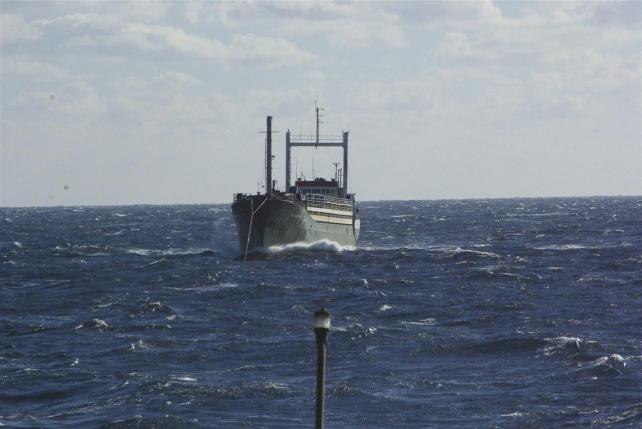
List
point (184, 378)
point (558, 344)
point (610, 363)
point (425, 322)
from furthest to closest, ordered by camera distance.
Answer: point (425, 322), point (558, 344), point (610, 363), point (184, 378)

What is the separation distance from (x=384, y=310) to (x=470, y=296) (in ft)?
24.2

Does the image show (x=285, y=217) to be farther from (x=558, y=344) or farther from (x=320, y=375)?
(x=320, y=375)

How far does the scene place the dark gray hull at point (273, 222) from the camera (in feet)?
261

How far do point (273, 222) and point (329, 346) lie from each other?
38.3 meters

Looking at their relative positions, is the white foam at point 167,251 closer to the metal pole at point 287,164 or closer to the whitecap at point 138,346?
the metal pole at point 287,164

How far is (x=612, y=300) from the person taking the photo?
55625 millimetres

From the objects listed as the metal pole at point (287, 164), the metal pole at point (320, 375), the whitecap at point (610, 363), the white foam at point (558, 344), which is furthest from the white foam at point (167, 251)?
the metal pole at point (320, 375)

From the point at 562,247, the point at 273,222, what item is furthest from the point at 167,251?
the point at 562,247

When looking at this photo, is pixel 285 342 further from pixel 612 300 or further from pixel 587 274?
pixel 587 274

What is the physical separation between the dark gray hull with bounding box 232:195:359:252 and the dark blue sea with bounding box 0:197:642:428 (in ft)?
6.73

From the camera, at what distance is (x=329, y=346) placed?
41812mm

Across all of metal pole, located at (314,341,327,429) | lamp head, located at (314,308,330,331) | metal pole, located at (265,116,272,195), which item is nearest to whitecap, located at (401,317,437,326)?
metal pole, located at (314,341,327,429)

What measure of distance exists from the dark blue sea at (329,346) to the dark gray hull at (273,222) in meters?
2.05

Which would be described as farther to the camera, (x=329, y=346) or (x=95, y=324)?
(x=95, y=324)
